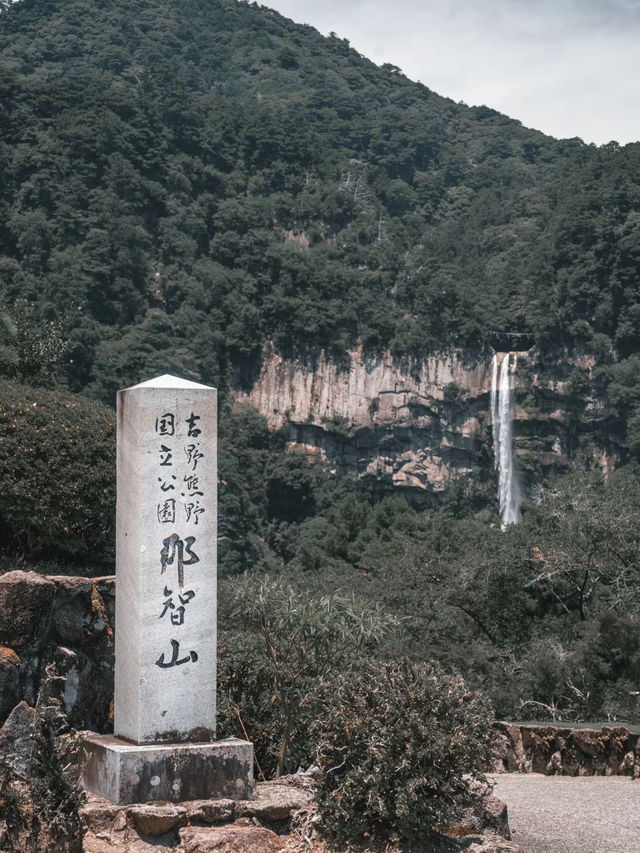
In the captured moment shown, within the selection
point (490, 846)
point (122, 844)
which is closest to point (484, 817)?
point (490, 846)

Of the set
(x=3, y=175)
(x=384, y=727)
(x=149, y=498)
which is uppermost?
(x=3, y=175)

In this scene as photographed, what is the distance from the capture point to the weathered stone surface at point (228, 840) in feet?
21.6

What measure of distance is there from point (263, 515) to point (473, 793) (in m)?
67.1

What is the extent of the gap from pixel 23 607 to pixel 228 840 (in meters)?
2.27

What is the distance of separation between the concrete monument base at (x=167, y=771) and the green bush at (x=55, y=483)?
5.91 metres

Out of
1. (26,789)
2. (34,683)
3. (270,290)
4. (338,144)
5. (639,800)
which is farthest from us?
(338,144)

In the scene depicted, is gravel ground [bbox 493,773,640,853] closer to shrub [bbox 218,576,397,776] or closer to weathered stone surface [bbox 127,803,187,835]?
shrub [bbox 218,576,397,776]

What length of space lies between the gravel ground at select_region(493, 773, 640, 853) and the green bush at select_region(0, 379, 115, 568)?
5183 mm

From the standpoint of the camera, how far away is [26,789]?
6.21 m

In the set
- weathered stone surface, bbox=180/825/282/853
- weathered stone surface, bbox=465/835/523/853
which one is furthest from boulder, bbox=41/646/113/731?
weathered stone surface, bbox=465/835/523/853

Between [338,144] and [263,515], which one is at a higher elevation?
[338,144]

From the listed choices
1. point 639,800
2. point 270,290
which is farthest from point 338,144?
point 639,800

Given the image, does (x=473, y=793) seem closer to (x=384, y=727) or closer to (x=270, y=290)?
(x=384, y=727)

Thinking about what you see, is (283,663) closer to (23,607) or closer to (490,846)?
(23,607)
